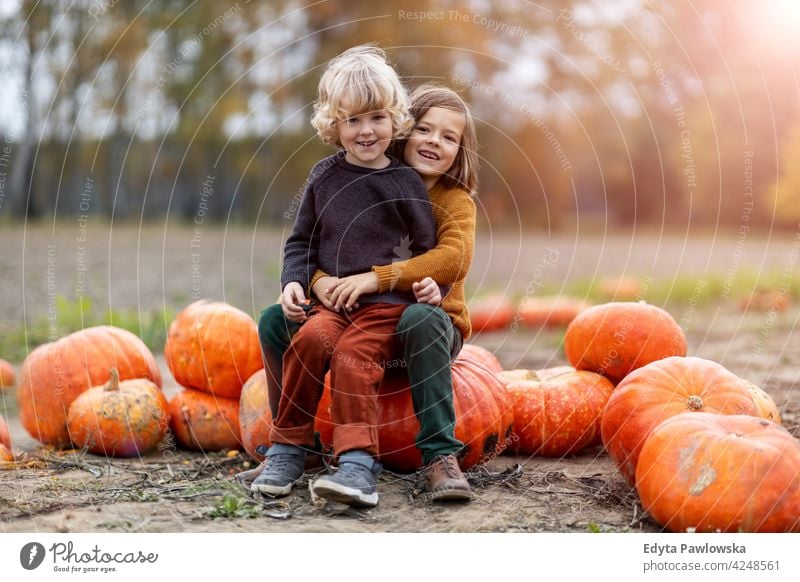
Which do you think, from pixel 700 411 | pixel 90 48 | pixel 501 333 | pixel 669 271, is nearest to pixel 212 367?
pixel 700 411

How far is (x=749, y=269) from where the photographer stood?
11.7m

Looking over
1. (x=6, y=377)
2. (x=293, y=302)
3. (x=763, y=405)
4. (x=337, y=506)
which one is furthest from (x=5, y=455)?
(x=763, y=405)

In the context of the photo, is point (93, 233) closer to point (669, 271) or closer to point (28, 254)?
point (28, 254)

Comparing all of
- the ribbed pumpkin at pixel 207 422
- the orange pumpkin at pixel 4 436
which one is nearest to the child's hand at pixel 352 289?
the ribbed pumpkin at pixel 207 422

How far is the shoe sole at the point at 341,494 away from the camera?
3.39 m

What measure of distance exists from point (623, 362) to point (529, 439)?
2.07ft

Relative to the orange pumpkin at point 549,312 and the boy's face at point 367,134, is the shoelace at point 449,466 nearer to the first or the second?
the boy's face at point 367,134

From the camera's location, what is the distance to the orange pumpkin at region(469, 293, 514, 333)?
882 centimetres

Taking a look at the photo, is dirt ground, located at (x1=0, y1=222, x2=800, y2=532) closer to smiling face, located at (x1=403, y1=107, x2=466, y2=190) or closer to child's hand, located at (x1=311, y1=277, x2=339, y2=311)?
child's hand, located at (x1=311, y1=277, x2=339, y2=311)

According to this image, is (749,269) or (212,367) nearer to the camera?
(212,367)

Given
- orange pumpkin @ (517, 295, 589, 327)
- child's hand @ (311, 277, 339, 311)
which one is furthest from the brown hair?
orange pumpkin @ (517, 295, 589, 327)

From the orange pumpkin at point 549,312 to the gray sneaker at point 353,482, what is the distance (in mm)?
5250

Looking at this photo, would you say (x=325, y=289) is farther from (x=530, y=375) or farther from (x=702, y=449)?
(x=702, y=449)
